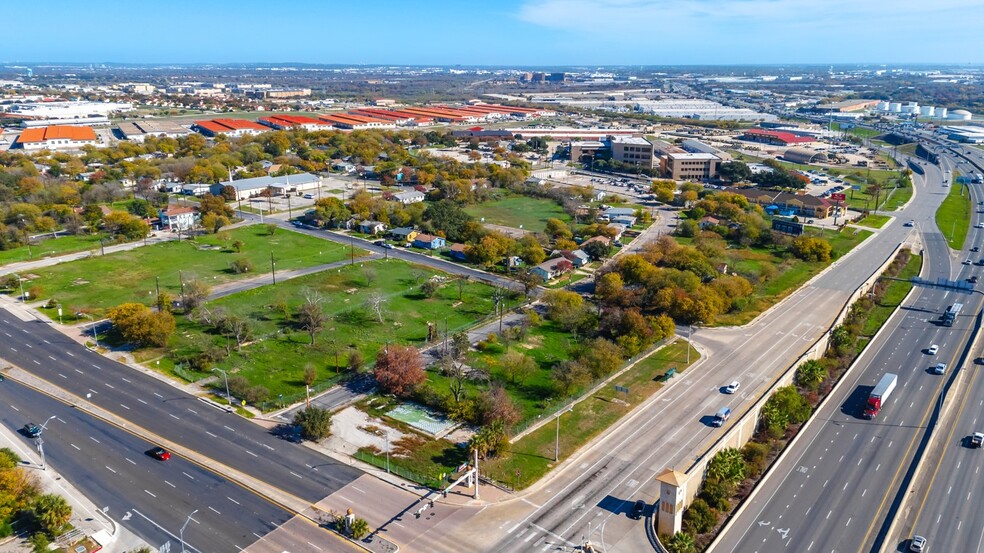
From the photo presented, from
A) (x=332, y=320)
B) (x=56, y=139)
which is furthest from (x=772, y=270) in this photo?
(x=56, y=139)

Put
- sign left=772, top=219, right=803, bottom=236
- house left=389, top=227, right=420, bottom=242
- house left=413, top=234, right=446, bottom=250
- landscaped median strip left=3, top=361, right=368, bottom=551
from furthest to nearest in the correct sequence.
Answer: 1. sign left=772, top=219, right=803, bottom=236
2. house left=389, top=227, right=420, bottom=242
3. house left=413, top=234, right=446, bottom=250
4. landscaped median strip left=3, top=361, right=368, bottom=551

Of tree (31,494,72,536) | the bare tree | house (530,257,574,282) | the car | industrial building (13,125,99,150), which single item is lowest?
the car

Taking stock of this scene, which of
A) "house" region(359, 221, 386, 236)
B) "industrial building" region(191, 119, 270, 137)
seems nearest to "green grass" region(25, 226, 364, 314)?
"house" region(359, 221, 386, 236)

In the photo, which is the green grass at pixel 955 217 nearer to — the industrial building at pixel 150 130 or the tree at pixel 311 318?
the tree at pixel 311 318

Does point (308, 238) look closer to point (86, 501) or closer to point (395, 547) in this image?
point (86, 501)

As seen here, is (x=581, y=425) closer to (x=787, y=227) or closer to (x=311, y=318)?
(x=311, y=318)

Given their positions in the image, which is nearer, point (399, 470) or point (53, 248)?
point (399, 470)

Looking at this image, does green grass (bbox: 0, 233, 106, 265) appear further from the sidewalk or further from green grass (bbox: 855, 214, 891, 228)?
green grass (bbox: 855, 214, 891, 228)
